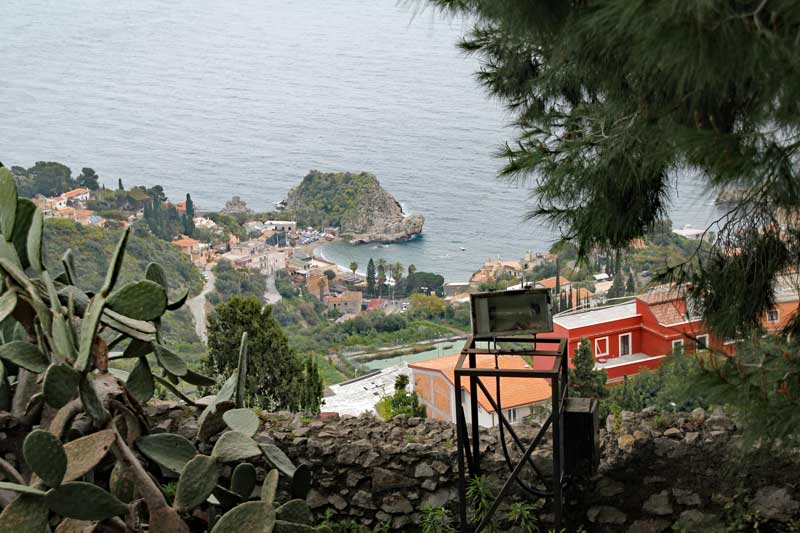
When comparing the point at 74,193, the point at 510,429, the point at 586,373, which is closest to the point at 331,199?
the point at 74,193

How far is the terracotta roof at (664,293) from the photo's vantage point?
7.87ft

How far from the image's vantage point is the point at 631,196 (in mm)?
2594

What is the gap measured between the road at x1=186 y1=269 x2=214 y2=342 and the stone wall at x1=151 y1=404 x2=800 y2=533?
12.8m

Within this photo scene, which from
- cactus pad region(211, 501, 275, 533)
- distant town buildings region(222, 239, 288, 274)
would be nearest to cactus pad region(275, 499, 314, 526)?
cactus pad region(211, 501, 275, 533)

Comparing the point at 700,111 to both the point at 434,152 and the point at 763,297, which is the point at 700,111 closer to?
the point at 763,297

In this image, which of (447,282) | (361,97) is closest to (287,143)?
(361,97)

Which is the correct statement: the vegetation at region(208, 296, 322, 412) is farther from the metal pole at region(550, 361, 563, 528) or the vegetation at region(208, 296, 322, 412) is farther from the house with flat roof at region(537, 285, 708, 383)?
the house with flat roof at region(537, 285, 708, 383)

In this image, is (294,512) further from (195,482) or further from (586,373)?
(586,373)

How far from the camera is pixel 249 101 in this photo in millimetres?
38438

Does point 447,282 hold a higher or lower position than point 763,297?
lower

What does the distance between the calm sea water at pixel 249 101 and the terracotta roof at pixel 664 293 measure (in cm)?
2269

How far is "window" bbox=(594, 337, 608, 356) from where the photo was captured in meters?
8.12

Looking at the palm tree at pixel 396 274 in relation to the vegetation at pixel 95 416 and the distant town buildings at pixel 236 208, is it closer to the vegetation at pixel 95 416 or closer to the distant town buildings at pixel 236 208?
the distant town buildings at pixel 236 208

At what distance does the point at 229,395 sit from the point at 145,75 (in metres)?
39.2
